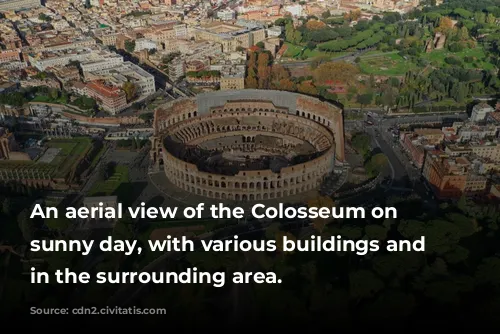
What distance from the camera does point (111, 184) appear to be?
83250 millimetres

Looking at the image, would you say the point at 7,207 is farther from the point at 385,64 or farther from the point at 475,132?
the point at 385,64

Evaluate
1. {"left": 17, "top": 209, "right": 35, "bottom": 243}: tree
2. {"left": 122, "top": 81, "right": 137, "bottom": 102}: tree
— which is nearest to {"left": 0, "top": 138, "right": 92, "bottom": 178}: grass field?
{"left": 17, "top": 209, "right": 35, "bottom": 243}: tree

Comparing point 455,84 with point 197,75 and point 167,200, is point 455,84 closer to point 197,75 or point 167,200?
point 197,75

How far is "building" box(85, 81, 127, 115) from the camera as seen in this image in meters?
114

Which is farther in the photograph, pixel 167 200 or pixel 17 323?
pixel 167 200

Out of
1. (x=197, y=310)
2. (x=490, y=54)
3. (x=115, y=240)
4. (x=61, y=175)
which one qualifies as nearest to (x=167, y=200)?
(x=115, y=240)

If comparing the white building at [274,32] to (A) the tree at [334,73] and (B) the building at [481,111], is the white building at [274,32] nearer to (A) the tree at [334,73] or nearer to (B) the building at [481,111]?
(A) the tree at [334,73]

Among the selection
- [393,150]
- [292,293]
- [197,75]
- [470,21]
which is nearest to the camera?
[292,293]

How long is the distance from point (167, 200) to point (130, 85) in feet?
166

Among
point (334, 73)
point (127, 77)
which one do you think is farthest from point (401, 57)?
point (127, 77)

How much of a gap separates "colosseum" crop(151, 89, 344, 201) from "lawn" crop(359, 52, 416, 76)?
49756mm

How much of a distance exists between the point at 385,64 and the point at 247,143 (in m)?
74.6

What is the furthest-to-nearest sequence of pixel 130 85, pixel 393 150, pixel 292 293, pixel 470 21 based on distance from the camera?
pixel 470 21, pixel 130 85, pixel 393 150, pixel 292 293

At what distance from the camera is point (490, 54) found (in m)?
156
